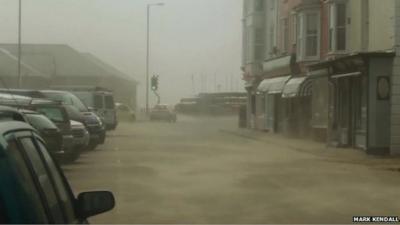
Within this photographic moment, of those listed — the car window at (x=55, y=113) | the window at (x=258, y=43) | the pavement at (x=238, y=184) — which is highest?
the window at (x=258, y=43)

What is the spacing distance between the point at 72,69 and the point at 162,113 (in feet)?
47.4

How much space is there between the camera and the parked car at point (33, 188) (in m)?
2.98

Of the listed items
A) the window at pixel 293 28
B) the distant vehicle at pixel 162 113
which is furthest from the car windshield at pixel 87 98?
the distant vehicle at pixel 162 113

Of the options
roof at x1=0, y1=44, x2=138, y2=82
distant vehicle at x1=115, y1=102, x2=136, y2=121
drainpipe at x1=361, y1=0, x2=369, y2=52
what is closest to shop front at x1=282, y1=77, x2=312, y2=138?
drainpipe at x1=361, y1=0, x2=369, y2=52

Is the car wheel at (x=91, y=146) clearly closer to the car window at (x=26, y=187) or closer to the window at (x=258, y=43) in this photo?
the window at (x=258, y=43)

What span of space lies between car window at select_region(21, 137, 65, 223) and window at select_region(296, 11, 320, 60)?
106ft

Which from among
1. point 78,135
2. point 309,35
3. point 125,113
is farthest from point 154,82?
point 78,135

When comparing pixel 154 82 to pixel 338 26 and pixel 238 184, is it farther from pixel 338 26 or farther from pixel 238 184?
pixel 238 184

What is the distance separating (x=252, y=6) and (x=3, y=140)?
45.9 m

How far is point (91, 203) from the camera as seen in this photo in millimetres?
4484

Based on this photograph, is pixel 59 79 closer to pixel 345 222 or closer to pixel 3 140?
pixel 345 222

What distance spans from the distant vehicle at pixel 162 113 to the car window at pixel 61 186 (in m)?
58.7

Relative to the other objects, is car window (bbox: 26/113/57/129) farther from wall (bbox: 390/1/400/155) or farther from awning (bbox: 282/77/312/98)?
awning (bbox: 282/77/312/98)

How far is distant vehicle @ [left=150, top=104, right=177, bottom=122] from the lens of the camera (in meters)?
63.2
